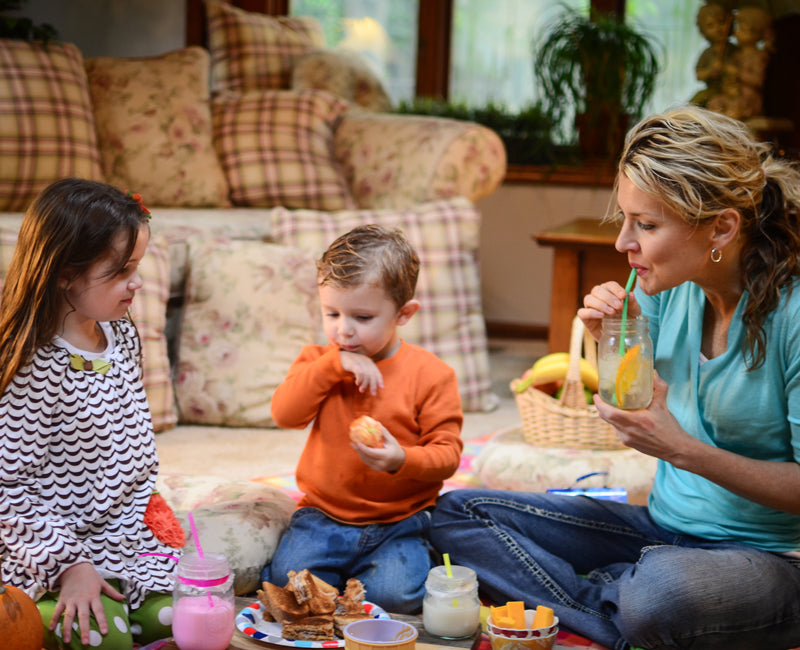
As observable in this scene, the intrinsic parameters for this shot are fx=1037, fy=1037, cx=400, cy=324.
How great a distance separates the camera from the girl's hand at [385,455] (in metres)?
1.59

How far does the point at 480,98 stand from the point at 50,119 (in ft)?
7.09

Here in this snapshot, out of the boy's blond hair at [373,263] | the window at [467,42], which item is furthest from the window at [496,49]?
the boy's blond hair at [373,263]

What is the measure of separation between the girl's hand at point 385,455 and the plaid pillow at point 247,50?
2501 millimetres

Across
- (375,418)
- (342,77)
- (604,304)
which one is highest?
(342,77)

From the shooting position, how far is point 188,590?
56.3 inches

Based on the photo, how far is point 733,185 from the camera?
1.44 m

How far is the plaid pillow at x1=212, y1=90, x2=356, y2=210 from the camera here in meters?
3.39

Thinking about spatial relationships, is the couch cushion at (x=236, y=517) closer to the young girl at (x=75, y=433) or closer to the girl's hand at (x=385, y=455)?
the young girl at (x=75, y=433)

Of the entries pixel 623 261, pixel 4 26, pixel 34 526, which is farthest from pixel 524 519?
pixel 4 26

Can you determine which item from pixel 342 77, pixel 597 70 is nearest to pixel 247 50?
pixel 342 77

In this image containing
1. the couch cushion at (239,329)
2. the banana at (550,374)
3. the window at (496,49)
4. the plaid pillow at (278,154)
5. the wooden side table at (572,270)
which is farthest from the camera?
the window at (496,49)

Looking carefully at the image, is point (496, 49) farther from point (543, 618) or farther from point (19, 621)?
point (19, 621)

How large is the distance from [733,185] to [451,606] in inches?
28.4

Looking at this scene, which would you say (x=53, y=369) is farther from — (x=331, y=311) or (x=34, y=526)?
(x=331, y=311)
